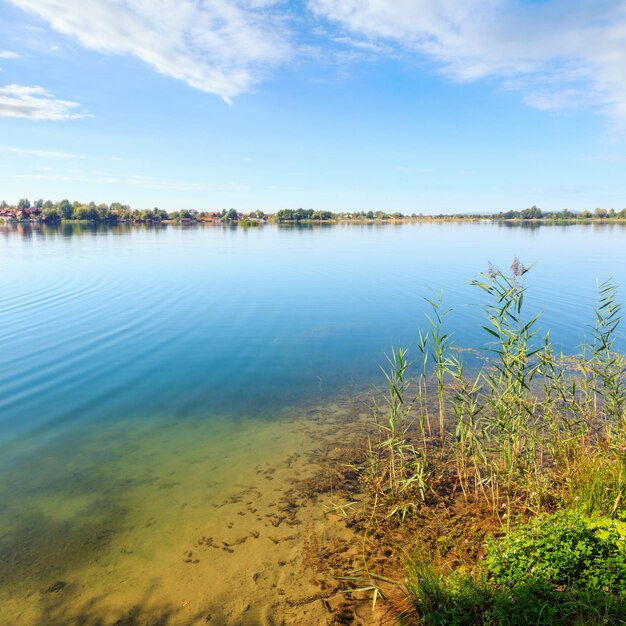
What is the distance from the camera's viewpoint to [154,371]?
14.3 meters

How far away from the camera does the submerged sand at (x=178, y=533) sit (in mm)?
5441

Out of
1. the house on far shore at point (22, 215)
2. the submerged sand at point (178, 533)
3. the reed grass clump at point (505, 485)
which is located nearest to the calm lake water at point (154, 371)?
the submerged sand at point (178, 533)

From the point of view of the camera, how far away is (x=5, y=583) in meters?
5.77

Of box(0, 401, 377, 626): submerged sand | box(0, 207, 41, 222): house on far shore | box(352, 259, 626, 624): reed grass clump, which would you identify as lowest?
box(0, 401, 377, 626): submerged sand

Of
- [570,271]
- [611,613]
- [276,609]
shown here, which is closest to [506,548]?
[611,613]

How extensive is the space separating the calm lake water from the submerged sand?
0.16ft

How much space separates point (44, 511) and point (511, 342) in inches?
356

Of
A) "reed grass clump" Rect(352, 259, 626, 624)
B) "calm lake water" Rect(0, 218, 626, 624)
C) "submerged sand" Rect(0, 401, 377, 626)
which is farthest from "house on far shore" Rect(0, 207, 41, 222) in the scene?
"reed grass clump" Rect(352, 259, 626, 624)

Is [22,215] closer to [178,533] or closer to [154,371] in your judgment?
[154,371]

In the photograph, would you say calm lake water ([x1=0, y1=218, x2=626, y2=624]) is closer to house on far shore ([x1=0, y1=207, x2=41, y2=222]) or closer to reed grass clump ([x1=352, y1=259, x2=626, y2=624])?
reed grass clump ([x1=352, y1=259, x2=626, y2=624])

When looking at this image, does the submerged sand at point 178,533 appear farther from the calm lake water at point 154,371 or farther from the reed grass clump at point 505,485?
the reed grass clump at point 505,485

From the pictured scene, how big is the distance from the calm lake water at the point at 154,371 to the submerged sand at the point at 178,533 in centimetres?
5

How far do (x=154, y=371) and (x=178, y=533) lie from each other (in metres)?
8.30

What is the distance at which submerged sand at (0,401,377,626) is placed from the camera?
5.44 meters
